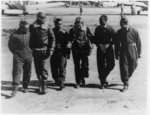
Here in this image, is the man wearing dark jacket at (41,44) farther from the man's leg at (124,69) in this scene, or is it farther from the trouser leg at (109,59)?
the man's leg at (124,69)

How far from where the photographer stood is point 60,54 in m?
8.73

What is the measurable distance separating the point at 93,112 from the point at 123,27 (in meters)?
2.18

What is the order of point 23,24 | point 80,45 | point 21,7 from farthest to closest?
1. point 21,7
2. point 80,45
3. point 23,24

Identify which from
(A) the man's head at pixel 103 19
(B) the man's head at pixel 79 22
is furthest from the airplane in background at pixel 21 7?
(A) the man's head at pixel 103 19

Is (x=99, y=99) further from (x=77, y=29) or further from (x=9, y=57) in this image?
(x=9, y=57)

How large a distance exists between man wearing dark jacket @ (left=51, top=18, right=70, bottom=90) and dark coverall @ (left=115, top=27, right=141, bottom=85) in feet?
4.17

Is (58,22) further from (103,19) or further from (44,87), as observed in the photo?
(44,87)

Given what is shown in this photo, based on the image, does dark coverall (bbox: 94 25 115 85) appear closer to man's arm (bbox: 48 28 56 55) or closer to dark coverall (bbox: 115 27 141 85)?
dark coverall (bbox: 115 27 141 85)

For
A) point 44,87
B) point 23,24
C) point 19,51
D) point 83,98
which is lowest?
point 83,98

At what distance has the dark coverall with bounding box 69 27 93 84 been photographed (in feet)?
28.4

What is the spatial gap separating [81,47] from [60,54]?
54cm

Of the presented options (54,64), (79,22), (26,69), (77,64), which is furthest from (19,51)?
(79,22)

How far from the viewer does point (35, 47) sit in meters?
8.43

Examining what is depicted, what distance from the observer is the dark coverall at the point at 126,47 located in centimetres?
862
